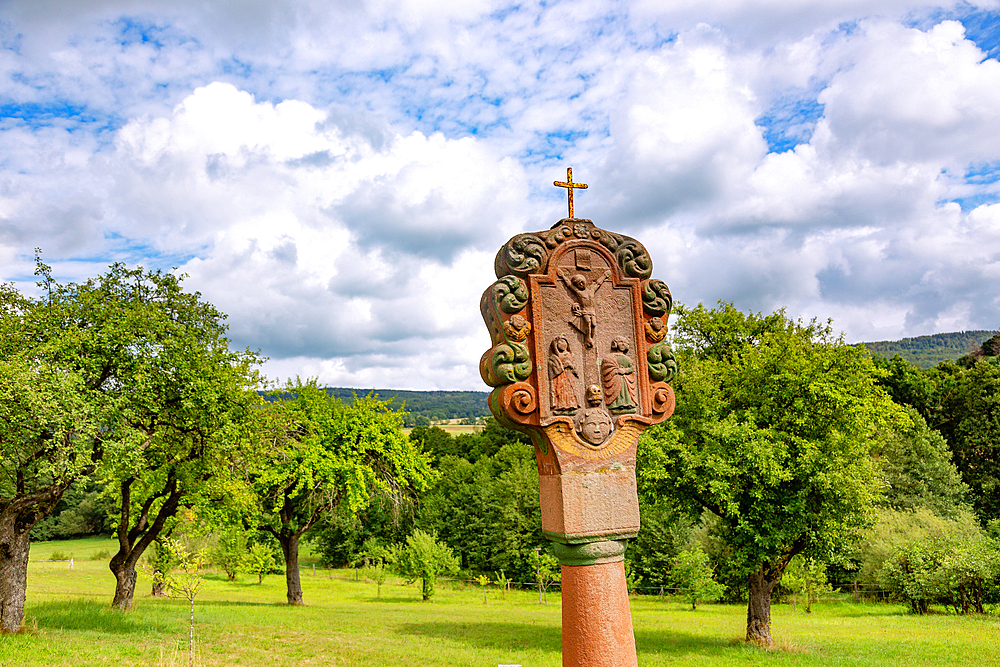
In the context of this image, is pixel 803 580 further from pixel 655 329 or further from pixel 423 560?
pixel 655 329

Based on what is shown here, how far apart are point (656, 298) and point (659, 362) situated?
0.66 meters

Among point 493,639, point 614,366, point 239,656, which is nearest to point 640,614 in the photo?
point 493,639

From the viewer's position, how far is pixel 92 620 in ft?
50.8

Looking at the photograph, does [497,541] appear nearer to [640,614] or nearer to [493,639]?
[640,614]

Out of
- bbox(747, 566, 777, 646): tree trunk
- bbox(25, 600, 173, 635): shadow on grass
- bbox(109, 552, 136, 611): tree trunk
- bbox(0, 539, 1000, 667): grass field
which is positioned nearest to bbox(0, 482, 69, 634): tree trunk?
bbox(0, 539, 1000, 667): grass field

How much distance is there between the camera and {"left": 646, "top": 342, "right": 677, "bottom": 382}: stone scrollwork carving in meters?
6.11

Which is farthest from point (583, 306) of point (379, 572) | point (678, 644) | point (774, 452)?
point (379, 572)

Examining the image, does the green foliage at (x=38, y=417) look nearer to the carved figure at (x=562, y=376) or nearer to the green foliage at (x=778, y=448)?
the carved figure at (x=562, y=376)

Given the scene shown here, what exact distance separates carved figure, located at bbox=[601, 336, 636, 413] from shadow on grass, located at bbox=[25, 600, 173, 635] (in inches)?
595

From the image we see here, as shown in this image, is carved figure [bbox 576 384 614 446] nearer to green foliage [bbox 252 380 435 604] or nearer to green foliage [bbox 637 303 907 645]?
green foliage [bbox 637 303 907 645]

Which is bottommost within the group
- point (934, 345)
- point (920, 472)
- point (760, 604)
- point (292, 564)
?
point (292, 564)

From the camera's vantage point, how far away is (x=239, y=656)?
527 inches

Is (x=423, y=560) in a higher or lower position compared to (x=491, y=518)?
higher

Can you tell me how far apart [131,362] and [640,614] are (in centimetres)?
2329
